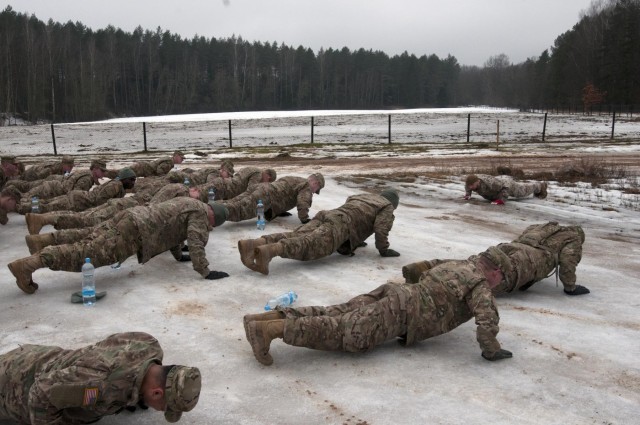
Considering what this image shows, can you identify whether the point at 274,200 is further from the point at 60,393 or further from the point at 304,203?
the point at 60,393

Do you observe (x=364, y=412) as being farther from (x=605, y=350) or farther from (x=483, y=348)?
(x=605, y=350)

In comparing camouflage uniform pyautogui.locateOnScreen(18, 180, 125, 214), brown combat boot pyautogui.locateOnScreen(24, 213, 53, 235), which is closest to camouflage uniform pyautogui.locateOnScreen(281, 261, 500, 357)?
brown combat boot pyautogui.locateOnScreen(24, 213, 53, 235)

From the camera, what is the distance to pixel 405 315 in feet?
14.2

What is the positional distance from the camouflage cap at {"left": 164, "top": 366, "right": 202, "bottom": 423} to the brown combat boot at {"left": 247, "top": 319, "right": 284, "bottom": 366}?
3.67 feet

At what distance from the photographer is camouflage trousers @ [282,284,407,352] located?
4.07 m

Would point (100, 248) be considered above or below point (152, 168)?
below

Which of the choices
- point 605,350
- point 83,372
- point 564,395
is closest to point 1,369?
point 83,372

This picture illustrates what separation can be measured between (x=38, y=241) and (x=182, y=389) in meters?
4.29

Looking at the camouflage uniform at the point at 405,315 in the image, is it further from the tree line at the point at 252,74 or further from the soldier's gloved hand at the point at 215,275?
the tree line at the point at 252,74

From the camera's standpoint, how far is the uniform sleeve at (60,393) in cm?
287

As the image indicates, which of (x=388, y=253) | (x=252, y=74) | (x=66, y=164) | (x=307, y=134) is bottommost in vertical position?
(x=388, y=253)

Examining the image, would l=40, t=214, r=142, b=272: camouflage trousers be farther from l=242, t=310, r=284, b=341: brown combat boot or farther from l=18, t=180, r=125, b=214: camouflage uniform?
l=18, t=180, r=125, b=214: camouflage uniform

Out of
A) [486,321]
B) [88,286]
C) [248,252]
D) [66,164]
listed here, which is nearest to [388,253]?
[248,252]

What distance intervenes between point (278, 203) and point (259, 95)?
9254cm
